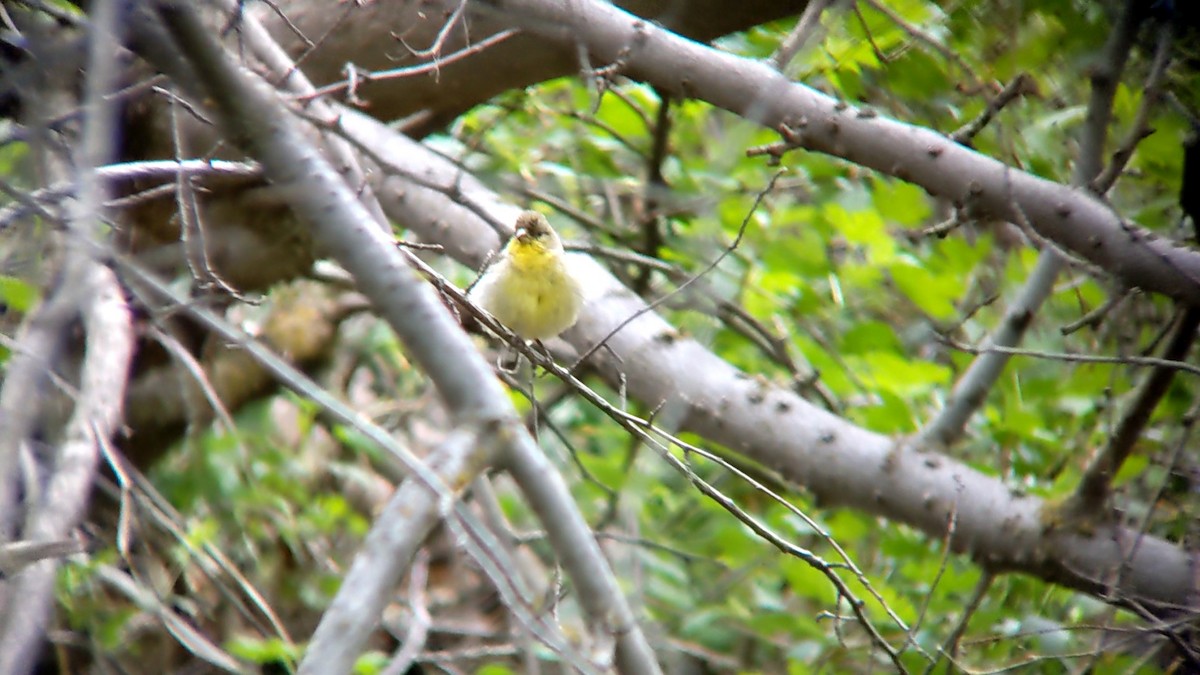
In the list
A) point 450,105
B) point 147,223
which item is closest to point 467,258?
point 450,105

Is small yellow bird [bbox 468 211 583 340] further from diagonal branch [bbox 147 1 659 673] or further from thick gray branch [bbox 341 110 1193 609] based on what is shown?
diagonal branch [bbox 147 1 659 673]

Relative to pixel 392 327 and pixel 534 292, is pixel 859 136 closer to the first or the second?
pixel 534 292

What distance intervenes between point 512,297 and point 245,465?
1407mm

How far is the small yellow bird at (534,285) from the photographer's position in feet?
12.0

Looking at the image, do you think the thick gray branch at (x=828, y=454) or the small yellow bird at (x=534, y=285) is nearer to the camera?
the thick gray branch at (x=828, y=454)

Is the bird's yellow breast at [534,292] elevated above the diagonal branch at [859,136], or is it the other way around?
the diagonal branch at [859,136]

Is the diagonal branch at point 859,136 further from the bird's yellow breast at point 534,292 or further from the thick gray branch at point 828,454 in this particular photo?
the bird's yellow breast at point 534,292

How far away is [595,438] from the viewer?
5844mm

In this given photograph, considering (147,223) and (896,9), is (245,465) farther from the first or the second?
(896,9)

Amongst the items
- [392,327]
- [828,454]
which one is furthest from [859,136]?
[392,327]

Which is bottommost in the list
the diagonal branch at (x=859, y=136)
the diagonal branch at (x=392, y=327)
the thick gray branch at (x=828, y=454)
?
the thick gray branch at (x=828, y=454)

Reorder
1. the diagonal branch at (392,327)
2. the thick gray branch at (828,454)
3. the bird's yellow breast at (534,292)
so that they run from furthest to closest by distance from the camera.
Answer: the bird's yellow breast at (534,292)
the thick gray branch at (828,454)
the diagonal branch at (392,327)

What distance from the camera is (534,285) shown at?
3691 millimetres

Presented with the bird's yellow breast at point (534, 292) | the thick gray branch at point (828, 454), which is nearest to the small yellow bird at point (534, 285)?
the bird's yellow breast at point (534, 292)
